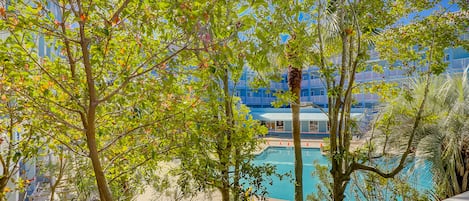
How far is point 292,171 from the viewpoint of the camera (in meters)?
12.4

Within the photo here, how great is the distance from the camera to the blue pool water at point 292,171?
253 inches

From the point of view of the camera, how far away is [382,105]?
6.39 metres

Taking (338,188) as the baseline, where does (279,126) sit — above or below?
below

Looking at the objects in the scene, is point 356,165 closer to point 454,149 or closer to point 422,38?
point 422,38

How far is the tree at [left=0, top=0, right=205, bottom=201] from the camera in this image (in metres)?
2.12

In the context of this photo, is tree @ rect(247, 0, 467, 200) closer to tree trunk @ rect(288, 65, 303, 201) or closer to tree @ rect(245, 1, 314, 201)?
tree @ rect(245, 1, 314, 201)

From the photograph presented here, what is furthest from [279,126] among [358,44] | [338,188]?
[358,44]

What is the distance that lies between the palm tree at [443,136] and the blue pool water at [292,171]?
0.31 m

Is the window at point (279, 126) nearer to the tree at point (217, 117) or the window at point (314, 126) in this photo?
the window at point (314, 126)

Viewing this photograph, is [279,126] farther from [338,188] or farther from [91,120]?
[91,120]

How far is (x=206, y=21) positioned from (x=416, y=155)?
611 centimetres

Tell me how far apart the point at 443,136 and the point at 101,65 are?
6664 millimetres

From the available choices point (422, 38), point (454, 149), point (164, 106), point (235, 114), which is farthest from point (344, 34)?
point (454, 149)

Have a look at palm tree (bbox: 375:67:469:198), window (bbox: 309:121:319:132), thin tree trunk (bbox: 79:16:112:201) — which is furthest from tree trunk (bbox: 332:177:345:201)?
window (bbox: 309:121:319:132)
